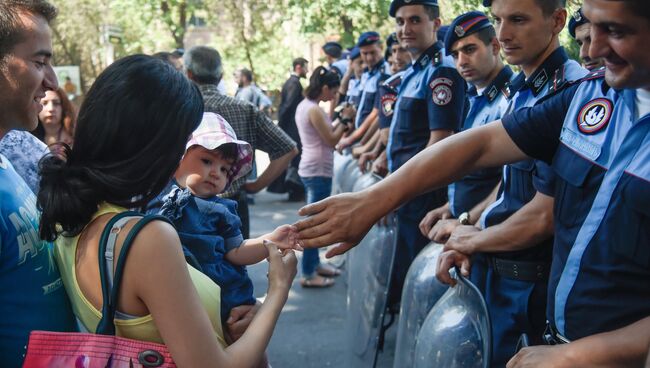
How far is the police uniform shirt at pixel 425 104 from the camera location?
4133mm

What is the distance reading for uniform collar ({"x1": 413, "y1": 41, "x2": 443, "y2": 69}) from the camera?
4.47m

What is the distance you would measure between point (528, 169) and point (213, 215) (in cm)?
117

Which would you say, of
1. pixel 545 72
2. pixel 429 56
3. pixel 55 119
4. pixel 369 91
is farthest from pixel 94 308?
pixel 369 91

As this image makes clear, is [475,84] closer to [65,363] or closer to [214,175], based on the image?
[214,175]

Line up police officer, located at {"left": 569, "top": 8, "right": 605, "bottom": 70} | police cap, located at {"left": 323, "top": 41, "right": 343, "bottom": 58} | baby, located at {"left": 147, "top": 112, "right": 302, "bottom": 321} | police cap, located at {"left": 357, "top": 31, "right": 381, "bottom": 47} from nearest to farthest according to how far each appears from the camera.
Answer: baby, located at {"left": 147, "top": 112, "right": 302, "bottom": 321} → police officer, located at {"left": 569, "top": 8, "right": 605, "bottom": 70} → police cap, located at {"left": 357, "top": 31, "right": 381, "bottom": 47} → police cap, located at {"left": 323, "top": 41, "right": 343, "bottom": 58}

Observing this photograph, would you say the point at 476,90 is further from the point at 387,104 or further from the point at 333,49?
the point at 333,49

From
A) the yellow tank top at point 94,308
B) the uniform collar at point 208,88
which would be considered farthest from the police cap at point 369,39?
Answer: the yellow tank top at point 94,308

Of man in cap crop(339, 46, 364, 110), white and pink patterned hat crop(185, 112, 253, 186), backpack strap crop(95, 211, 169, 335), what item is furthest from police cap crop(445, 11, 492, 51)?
man in cap crop(339, 46, 364, 110)

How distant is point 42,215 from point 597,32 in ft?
4.51

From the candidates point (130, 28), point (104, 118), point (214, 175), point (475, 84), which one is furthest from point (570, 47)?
point (130, 28)

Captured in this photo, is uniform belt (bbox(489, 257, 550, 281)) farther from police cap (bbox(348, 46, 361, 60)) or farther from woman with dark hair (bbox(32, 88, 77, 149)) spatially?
police cap (bbox(348, 46, 361, 60))

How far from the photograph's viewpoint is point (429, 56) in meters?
4.53

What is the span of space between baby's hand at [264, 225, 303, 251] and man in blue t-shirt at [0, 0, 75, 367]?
633mm

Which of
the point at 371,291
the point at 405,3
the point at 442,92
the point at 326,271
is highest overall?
the point at 405,3
